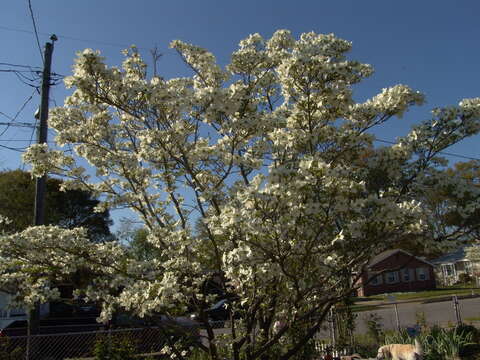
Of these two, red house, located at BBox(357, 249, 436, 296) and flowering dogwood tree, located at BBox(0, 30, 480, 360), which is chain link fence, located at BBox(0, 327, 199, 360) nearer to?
flowering dogwood tree, located at BBox(0, 30, 480, 360)

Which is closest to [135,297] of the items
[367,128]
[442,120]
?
[367,128]

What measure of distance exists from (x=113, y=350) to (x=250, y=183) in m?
4.62

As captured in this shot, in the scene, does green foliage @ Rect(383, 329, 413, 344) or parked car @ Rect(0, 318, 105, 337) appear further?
parked car @ Rect(0, 318, 105, 337)

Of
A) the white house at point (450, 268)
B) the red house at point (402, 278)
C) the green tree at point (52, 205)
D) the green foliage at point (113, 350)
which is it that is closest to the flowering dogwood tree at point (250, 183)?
the green foliage at point (113, 350)

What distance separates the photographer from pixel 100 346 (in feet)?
24.2

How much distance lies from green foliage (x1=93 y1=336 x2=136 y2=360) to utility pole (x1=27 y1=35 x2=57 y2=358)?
1.41m

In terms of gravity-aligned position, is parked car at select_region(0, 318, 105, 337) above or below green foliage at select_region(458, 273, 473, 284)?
below

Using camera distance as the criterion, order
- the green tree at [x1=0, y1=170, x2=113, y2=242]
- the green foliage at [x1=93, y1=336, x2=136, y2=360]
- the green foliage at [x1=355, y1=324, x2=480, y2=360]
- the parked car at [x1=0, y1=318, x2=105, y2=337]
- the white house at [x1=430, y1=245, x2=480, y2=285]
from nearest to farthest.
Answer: the green foliage at [x1=93, y1=336, x2=136, y2=360] < the green foliage at [x1=355, y1=324, x2=480, y2=360] < the parked car at [x1=0, y1=318, x2=105, y2=337] < the green tree at [x1=0, y1=170, x2=113, y2=242] < the white house at [x1=430, y1=245, x2=480, y2=285]

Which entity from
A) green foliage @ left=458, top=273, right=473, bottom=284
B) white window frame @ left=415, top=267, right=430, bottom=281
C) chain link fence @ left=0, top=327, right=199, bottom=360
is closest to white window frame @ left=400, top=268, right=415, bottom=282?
white window frame @ left=415, top=267, right=430, bottom=281

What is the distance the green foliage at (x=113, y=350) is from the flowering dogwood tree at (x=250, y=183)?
6.60ft

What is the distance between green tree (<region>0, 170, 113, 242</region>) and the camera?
2638 centimetres

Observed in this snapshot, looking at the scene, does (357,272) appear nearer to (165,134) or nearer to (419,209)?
(419,209)

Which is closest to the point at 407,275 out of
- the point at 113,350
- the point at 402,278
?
the point at 402,278

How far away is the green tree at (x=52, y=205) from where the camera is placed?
1038 inches
